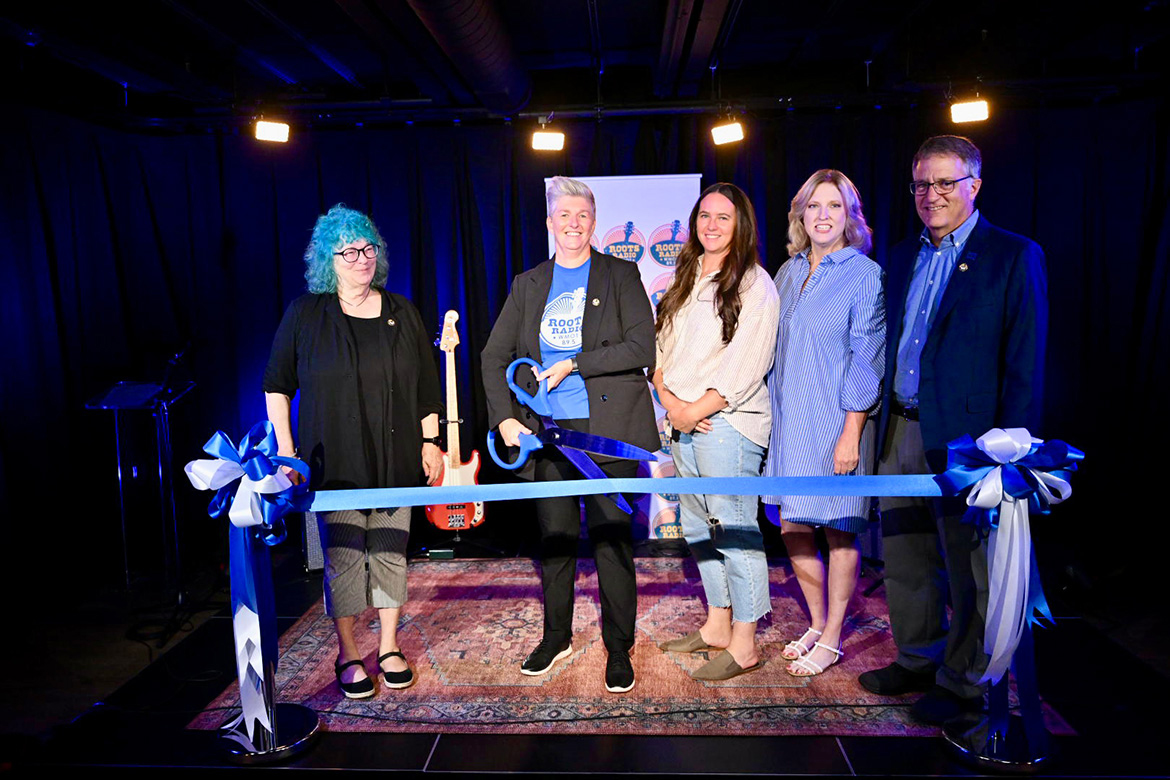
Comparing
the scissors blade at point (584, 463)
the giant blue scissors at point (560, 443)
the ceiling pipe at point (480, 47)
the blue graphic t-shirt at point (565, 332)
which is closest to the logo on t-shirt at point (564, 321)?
the blue graphic t-shirt at point (565, 332)

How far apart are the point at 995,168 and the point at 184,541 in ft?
19.1

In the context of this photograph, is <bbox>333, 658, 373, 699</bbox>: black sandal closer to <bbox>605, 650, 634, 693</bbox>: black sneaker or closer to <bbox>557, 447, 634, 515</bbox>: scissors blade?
<bbox>605, 650, 634, 693</bbox>: black sneaker

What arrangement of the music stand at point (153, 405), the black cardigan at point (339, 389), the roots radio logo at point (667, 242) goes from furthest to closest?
the roots radio logo at point (667, 242) → the music stand at point (153, 405) → the black cardigan at point (339, 389)

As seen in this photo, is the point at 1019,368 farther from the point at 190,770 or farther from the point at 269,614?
the point at 190,770

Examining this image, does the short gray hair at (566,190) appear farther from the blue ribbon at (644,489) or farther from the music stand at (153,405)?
the music stand at (153,405)

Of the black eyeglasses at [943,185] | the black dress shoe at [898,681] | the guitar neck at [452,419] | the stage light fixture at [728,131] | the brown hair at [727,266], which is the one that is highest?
the stage light fixture at [728,131]

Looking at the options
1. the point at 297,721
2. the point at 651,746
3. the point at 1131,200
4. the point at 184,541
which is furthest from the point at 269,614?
the point at 1131,200

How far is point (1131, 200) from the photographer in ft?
16.3

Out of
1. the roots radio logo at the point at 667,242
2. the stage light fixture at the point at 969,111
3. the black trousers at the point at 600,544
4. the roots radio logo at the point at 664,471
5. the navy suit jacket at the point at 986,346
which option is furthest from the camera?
the roots radio logo at the point at 667,242

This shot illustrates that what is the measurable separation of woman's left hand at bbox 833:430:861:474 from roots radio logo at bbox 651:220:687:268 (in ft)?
7.94

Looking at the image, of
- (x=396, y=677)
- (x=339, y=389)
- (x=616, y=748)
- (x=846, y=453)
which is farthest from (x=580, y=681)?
(x=339, y=389)

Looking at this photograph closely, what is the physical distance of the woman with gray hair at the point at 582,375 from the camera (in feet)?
9.22

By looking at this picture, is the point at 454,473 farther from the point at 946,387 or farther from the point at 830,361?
the point at 946,387

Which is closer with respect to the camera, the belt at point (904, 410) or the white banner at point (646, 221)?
the belt at point (904, 410)
